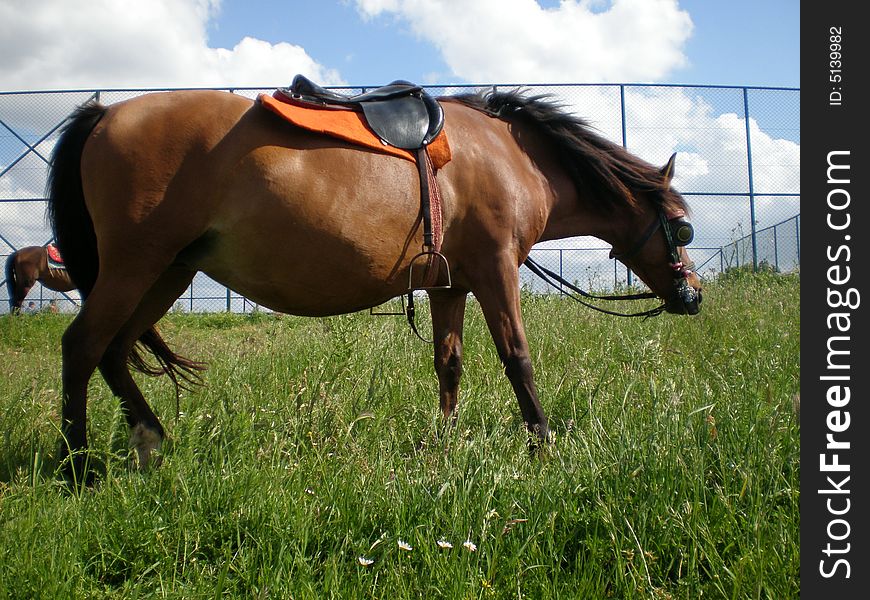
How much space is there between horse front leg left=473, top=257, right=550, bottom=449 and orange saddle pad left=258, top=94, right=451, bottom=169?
0.72 m

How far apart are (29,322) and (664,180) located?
32.9ft

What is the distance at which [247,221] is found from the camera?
2934 millimetres

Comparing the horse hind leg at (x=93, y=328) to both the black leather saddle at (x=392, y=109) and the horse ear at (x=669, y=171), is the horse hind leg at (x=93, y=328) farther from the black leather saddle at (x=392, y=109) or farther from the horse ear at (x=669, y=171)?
the horse ear at (x=669, y=171)

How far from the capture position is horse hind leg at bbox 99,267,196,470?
3188mm

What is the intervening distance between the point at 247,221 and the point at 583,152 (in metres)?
2.27

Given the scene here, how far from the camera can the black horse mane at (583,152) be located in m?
4.15

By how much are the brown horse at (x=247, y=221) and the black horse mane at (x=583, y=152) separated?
11.0 inches

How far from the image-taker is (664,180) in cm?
439

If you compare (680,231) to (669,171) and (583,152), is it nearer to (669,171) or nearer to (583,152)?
(669,171)

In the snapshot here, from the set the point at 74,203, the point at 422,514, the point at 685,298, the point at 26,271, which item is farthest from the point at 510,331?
the point at 26,271

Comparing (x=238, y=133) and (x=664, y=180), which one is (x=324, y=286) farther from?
(x=664, y=180)

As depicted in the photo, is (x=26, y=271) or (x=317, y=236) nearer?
(x=317, y=236)

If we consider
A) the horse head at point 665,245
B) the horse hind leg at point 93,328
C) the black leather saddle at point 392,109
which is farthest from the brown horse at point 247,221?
the horse head at point 665,245
